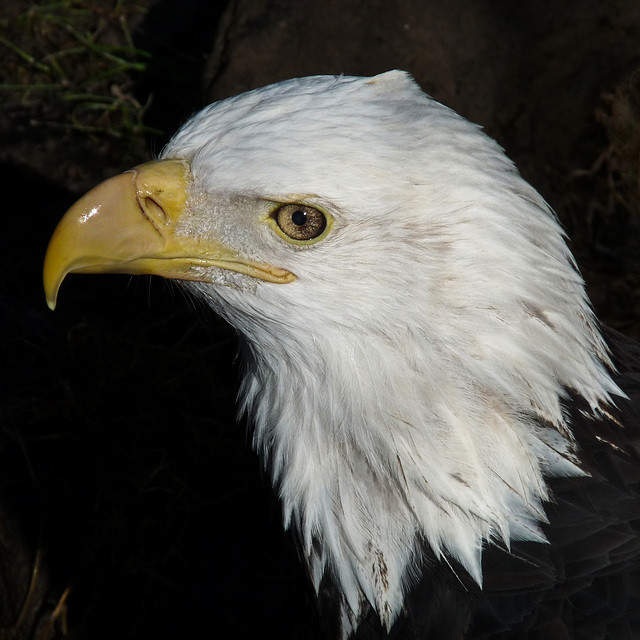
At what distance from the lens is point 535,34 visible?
13.0ft

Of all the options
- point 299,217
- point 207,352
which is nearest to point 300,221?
point 299,217

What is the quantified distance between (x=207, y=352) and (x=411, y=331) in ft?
7.94

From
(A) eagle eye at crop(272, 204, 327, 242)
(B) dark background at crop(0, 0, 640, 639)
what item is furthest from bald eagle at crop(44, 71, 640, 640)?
(B) dark background at crop(0, 0, 640, 639)

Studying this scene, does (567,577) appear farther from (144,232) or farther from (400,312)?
(144,232)

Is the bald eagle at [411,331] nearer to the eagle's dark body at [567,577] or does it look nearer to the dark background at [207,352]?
the eagle's dark body at [567,577]

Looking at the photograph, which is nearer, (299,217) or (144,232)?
(299,217)

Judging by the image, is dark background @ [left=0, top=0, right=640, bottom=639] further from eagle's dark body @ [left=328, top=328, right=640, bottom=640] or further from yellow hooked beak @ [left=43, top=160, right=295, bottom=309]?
yellow hooked beak @ [left=43, top=160, right=295, bottom=309]

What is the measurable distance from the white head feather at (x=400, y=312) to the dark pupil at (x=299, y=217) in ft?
0.13

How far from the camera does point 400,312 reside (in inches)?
76.9

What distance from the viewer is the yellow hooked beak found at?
2.03 metres

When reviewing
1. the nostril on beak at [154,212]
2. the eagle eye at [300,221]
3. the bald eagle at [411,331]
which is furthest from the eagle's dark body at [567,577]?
the nostril on beak at [154,212]

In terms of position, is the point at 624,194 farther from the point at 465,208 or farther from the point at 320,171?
the point at 320,171

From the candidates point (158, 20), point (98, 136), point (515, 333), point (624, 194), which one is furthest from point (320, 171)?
point (158, 20)

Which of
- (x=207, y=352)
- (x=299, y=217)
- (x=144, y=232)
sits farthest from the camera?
(x=207, y=352)
